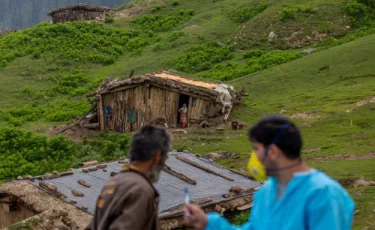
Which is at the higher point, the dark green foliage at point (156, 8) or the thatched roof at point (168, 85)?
the dark green foliage at point (156, 8)

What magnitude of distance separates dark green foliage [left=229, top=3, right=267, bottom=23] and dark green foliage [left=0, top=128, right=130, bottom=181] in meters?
17.7

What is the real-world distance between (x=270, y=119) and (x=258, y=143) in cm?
15

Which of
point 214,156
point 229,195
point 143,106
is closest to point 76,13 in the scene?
point 143,106

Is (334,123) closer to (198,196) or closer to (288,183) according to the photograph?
(198,196)

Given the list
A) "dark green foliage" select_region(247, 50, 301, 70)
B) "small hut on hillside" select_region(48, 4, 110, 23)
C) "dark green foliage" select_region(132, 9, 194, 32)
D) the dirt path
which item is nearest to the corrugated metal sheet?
the dirt path

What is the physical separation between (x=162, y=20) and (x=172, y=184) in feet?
94.9

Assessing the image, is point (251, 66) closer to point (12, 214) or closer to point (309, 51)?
point (309, 51)

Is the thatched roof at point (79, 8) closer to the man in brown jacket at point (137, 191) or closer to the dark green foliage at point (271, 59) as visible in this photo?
the dark green foliage at point (271, 59)

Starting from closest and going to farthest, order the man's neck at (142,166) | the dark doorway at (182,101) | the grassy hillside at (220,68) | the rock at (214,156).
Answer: the man's neck at (142,166) < the rock at (214,156) < the grassy hillside at (220,68) < the dark doorway at (182,101)

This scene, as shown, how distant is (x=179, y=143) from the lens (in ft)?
57.3

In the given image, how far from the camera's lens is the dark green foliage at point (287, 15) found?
31250mm

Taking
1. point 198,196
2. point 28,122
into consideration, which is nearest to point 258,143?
point 198,196

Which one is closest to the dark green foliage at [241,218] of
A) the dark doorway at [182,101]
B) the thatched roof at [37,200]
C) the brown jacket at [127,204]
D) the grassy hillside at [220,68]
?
the grassy hillside at [220,68]

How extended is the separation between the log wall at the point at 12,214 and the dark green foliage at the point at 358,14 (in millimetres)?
24269
